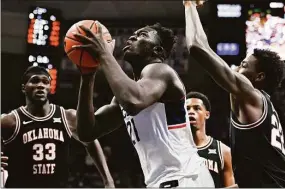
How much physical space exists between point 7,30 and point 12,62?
70 centimetres

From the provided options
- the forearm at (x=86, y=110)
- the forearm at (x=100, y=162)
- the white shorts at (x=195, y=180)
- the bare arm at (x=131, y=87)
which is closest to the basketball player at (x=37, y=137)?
the forearm at (x=100, y=162)

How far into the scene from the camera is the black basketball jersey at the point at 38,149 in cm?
620

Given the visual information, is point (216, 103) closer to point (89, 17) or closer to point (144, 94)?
point (89, 17)

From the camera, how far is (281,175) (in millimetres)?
3967

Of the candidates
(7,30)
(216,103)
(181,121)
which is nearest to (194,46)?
(181,121)

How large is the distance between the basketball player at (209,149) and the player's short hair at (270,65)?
72.9 inches

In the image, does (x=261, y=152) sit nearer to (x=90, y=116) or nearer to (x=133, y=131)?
(x=133, y=131)

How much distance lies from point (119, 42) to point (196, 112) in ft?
16.2

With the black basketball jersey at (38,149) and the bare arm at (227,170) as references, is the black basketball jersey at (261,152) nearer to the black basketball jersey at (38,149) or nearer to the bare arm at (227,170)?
the bare arm at (227,170)

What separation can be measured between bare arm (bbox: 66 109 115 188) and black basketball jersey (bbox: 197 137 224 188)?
1.15 m

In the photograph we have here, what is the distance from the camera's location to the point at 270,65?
428 cm

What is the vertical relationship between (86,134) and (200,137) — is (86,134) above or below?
above

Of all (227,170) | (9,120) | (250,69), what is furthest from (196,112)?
(9,120)

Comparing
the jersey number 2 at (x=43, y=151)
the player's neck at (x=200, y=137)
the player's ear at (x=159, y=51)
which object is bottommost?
the jersey number 2 at (x=43, y=151)
